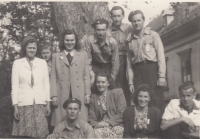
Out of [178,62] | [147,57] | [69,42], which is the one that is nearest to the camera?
[69,42]

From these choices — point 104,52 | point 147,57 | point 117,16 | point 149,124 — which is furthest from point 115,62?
point 149,124

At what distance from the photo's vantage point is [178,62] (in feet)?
47.0

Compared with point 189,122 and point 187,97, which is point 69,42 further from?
point 189,122

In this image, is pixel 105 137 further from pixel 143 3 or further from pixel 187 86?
pixel 143 3

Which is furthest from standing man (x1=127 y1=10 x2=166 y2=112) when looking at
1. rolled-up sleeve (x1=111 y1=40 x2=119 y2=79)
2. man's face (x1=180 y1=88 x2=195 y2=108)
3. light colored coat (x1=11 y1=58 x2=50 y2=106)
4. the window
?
the window

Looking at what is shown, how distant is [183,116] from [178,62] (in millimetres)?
10766

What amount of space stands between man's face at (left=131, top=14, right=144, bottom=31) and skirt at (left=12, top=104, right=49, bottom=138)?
1.82 m

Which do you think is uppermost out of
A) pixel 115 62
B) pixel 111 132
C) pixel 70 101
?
pixel 115 62

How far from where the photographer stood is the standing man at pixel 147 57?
15.2ft

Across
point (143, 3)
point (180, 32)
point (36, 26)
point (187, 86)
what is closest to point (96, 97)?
point (187, 86)

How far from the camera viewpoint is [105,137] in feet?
13.5

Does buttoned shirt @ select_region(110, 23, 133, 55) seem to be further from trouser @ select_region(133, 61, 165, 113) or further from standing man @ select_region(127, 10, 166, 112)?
trouser @ select_region(133, 61, 165, 113)

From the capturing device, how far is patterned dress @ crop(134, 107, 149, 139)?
4023 millimetres

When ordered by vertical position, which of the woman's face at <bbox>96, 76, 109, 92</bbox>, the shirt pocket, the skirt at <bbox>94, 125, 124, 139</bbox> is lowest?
the skirt at <bbox>94, 125, 124, 139</bbox>
